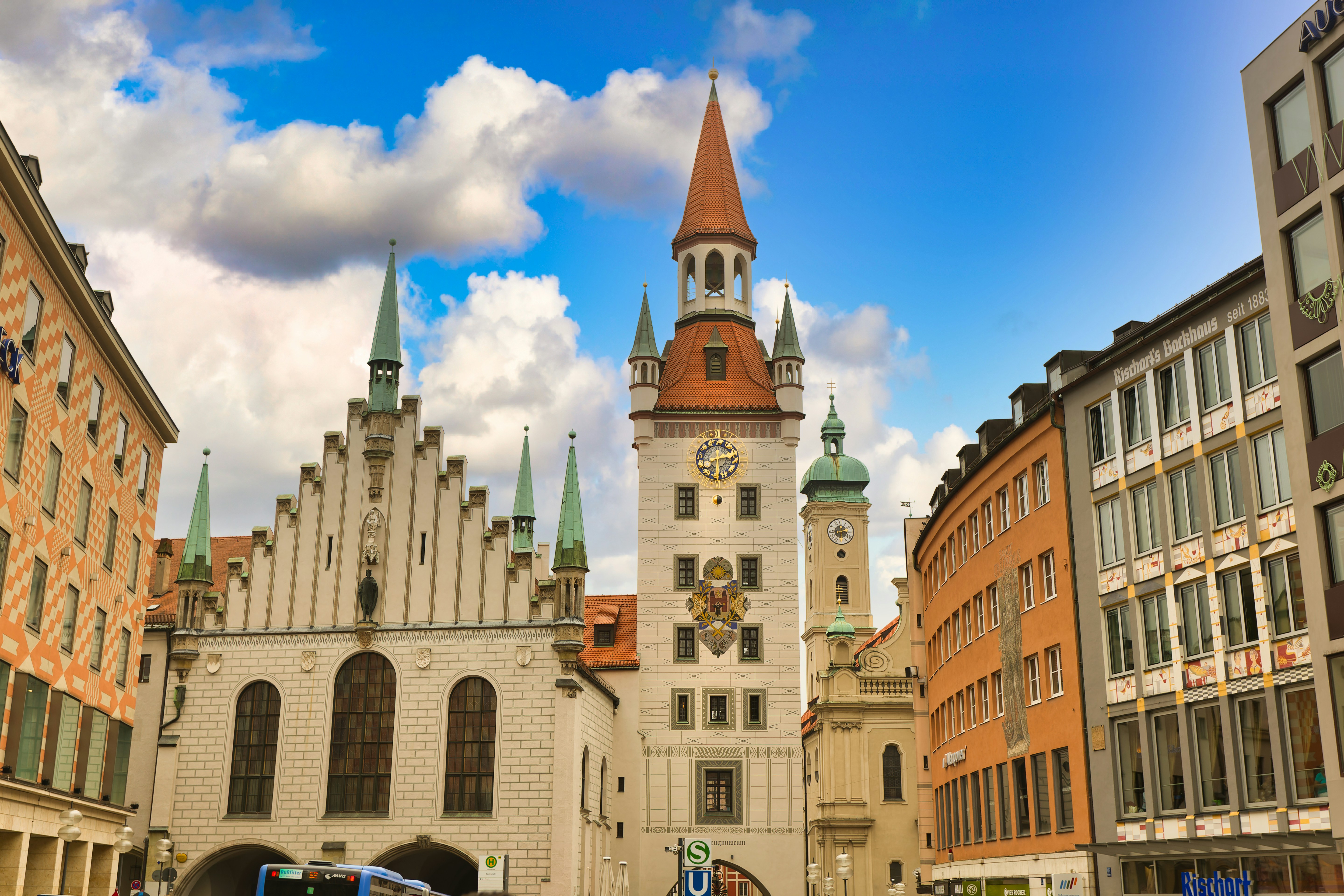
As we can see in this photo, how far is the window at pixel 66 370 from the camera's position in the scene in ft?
96.8

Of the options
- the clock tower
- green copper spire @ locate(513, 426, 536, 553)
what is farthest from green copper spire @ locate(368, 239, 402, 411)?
the clock tower

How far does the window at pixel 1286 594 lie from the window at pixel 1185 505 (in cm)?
238

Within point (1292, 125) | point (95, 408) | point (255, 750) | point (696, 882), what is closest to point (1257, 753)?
point (696, 882)

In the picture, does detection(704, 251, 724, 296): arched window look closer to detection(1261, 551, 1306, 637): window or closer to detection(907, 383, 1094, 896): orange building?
detection(907, 383, 1094, 896): orange building

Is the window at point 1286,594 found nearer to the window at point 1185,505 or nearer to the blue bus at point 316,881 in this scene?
the window at point 1185,505

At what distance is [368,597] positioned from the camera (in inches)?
1978

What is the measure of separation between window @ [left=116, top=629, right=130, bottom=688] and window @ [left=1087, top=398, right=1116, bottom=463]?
2552 cm

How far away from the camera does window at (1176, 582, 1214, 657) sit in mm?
27188

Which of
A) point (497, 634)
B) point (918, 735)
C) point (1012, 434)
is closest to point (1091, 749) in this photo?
point (1012, 434)

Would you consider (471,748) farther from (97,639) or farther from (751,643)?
(97,639)

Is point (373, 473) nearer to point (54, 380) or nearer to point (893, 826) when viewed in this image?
point (54, 380)

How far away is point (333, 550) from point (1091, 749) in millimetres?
30576

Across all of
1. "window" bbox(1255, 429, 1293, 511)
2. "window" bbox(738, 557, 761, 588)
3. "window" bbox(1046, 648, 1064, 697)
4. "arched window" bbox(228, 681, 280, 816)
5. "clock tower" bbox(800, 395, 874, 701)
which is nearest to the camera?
"window" bbox(1255, 429, 1293, 511)

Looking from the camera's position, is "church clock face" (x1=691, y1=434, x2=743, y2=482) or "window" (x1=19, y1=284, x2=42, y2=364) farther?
"church clock face" (x1=691, y1=434, x2=743, y2=482)
